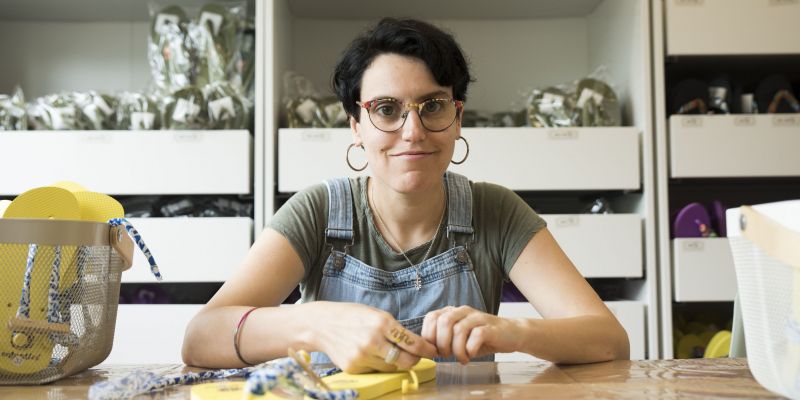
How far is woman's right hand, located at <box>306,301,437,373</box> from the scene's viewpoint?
0.81m

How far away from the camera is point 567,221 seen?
2.00m

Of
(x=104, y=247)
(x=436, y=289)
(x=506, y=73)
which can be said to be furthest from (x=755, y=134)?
(x=104, y=247)

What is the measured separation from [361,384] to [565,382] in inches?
9.1

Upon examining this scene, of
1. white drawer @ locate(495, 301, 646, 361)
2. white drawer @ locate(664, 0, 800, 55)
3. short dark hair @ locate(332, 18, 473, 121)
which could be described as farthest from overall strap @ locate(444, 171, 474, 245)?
white drawer @ locate(664, 0, 800, 55)

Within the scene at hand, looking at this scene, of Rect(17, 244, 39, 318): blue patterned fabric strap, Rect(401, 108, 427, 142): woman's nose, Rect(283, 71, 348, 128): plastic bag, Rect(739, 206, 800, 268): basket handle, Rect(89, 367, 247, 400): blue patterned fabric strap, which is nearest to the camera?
Rect(739, 206, 800, 268): basket handle

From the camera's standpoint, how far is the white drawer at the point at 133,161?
1968 millimetres

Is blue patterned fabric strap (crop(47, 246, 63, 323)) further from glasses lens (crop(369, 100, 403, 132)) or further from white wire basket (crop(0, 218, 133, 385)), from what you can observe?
glasses lens (crop(369, 100, 403, 132))

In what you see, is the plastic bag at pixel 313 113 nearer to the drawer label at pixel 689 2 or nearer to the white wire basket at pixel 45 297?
the drawer label at pixel 689 2

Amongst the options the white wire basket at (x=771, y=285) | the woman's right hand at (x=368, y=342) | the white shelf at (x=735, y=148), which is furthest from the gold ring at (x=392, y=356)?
the white shelf at (x=735, y=148)

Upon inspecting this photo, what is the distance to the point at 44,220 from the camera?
875 millimetres

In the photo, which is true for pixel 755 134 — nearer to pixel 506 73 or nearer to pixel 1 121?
pixel 506 73

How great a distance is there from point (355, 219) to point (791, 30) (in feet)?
4.47

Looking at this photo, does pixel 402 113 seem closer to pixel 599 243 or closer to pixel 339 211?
pixel 339 211

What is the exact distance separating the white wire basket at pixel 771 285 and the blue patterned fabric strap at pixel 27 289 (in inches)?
28.1
